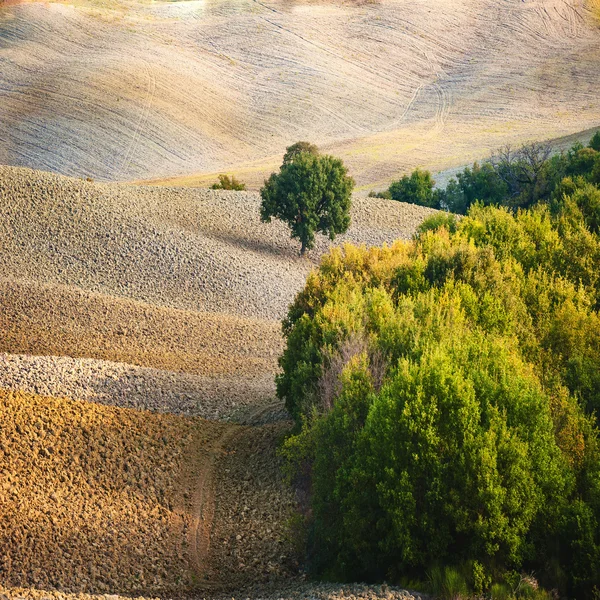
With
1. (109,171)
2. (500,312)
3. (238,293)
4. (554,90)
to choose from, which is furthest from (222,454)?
(554,90)

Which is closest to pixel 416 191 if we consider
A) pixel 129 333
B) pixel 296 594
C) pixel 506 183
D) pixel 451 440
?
pixel 506 183

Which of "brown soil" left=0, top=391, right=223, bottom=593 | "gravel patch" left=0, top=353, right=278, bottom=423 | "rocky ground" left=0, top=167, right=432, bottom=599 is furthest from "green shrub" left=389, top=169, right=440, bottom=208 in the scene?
"brown soil" left=0, top=391, right=223, bottom=593

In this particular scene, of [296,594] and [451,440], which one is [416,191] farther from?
[296,594]

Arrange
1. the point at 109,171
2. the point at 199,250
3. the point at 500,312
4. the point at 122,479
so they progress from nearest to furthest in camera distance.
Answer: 1. the point at 122,479
2. the point at 500,312
3. the point at 199,250
4. the point at 109,171

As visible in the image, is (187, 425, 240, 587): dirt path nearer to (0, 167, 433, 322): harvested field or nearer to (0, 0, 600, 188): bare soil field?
(0, 167, 433, 322): harvested field

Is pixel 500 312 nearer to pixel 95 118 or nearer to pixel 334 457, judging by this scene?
pixel 334 457

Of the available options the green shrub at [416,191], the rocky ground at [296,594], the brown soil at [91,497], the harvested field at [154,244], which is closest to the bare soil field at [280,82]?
the green shrub at [416,191]
